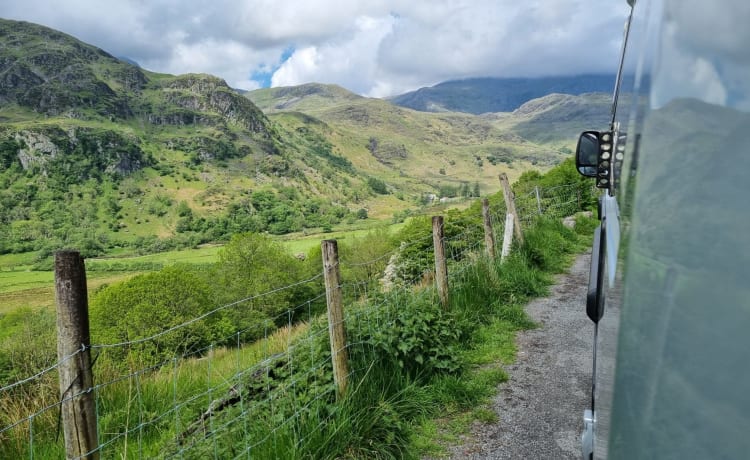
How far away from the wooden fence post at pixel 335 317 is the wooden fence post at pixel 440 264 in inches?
85.6

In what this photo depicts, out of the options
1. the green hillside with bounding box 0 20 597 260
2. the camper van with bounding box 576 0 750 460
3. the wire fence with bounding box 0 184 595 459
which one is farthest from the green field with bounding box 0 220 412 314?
the camper van with bounding box 576 0 750 460

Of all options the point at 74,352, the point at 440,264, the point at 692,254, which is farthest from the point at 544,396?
the point at 692,254

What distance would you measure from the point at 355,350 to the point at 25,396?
10.6ft

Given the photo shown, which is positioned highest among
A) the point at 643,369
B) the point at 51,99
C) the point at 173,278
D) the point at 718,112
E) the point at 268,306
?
the point at 51,99

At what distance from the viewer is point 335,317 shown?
4160 mm

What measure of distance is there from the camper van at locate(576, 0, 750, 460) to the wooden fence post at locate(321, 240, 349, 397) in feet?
10.6

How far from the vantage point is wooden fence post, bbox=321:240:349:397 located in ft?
13.4

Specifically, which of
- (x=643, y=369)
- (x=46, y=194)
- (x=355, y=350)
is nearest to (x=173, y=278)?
(x=355, y=350)

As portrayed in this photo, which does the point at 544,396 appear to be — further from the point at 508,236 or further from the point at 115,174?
the point at 115,174

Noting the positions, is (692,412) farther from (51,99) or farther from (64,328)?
(51,99)

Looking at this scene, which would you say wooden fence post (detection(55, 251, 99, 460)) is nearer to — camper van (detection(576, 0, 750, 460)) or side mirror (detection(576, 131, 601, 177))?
camper van (detection(576, 0, 750, 460))

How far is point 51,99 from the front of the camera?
17650 cm

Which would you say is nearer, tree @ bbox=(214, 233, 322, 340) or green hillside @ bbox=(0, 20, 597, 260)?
tree @ bbox=(214, 233, 322, 340)

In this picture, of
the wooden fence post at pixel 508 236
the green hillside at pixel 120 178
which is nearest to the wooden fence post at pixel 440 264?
the wooden fence post at pixel 508 236
